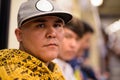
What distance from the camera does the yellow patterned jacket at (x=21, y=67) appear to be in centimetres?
116

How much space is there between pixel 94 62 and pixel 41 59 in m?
3.03

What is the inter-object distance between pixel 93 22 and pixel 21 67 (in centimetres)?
300

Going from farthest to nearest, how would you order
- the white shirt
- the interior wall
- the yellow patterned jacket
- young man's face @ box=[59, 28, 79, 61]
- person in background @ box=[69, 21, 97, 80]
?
person in background @ box=[69, 21, 97, 80], young man's face @ box=[59, 28, 79, 61], the white shirt, the interior wall, the yellow patterned jacket

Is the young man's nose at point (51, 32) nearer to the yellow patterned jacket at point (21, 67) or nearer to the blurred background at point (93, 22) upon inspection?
the yellow patterned jacket at point (21, 67)

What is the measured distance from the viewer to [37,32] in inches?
49.4

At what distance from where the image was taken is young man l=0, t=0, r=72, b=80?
120 cm

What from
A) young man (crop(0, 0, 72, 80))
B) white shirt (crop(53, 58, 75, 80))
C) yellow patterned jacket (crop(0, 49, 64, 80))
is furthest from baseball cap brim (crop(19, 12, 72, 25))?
white shirt (crop(53, 58, 75, 80))

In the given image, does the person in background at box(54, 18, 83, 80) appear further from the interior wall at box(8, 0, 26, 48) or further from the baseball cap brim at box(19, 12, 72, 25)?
the baseball cap brim at box(19, 12, 72, 25)

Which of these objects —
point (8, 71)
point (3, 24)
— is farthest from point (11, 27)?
point (8, 71)

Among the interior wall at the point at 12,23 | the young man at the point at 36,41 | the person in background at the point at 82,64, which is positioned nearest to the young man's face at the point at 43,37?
the young man at the point at 36,41

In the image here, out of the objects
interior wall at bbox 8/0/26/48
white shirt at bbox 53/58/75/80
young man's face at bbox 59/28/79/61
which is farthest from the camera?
young man's face at bbox 59/28/79/61

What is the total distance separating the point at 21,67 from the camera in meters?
1.18

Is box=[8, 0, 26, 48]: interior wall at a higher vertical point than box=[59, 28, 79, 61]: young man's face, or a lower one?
higher

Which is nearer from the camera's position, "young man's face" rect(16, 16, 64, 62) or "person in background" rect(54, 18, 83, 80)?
"young man's face" rect(16, 16, 64, 62)
